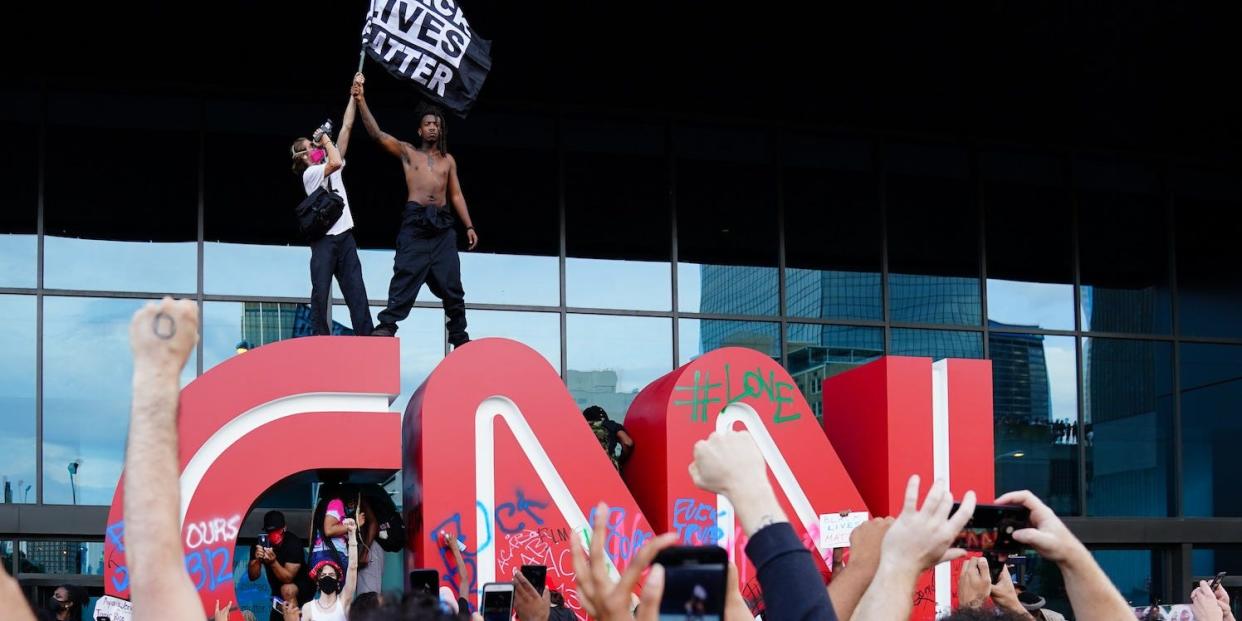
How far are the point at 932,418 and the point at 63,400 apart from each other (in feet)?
23.0

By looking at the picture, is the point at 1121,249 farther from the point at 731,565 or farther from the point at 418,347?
the point at 731,565

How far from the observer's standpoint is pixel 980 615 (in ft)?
8.09

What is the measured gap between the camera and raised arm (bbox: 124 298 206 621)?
6.84 feet

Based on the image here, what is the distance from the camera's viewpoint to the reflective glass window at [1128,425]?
42.8 feet

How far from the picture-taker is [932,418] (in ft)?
31.6

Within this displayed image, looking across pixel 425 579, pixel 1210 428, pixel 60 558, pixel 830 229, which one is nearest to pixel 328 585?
pixel 425 579

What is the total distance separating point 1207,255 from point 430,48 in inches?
359

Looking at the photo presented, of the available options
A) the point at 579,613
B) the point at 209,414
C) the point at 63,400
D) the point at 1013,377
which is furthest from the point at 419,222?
the point at 1013,377

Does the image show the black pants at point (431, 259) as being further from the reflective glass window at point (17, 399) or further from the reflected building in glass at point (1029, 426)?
the reflected building in glass at point (1029, 426)

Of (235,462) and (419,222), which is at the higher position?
(419,222)

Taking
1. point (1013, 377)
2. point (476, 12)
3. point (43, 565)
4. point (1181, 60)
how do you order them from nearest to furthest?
point (43, 565) → point (476, 12) → point (1181, 60) → point (1013, 377)

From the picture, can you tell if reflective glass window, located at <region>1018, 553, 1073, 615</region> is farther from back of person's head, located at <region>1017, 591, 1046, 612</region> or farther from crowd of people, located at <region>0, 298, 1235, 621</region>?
crowd of people, located at <region>0, 298, 1235, 621</region>

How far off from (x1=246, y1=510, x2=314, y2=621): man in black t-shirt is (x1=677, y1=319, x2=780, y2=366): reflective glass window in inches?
184

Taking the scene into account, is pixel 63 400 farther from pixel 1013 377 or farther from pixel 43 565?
pixel 1013 377
